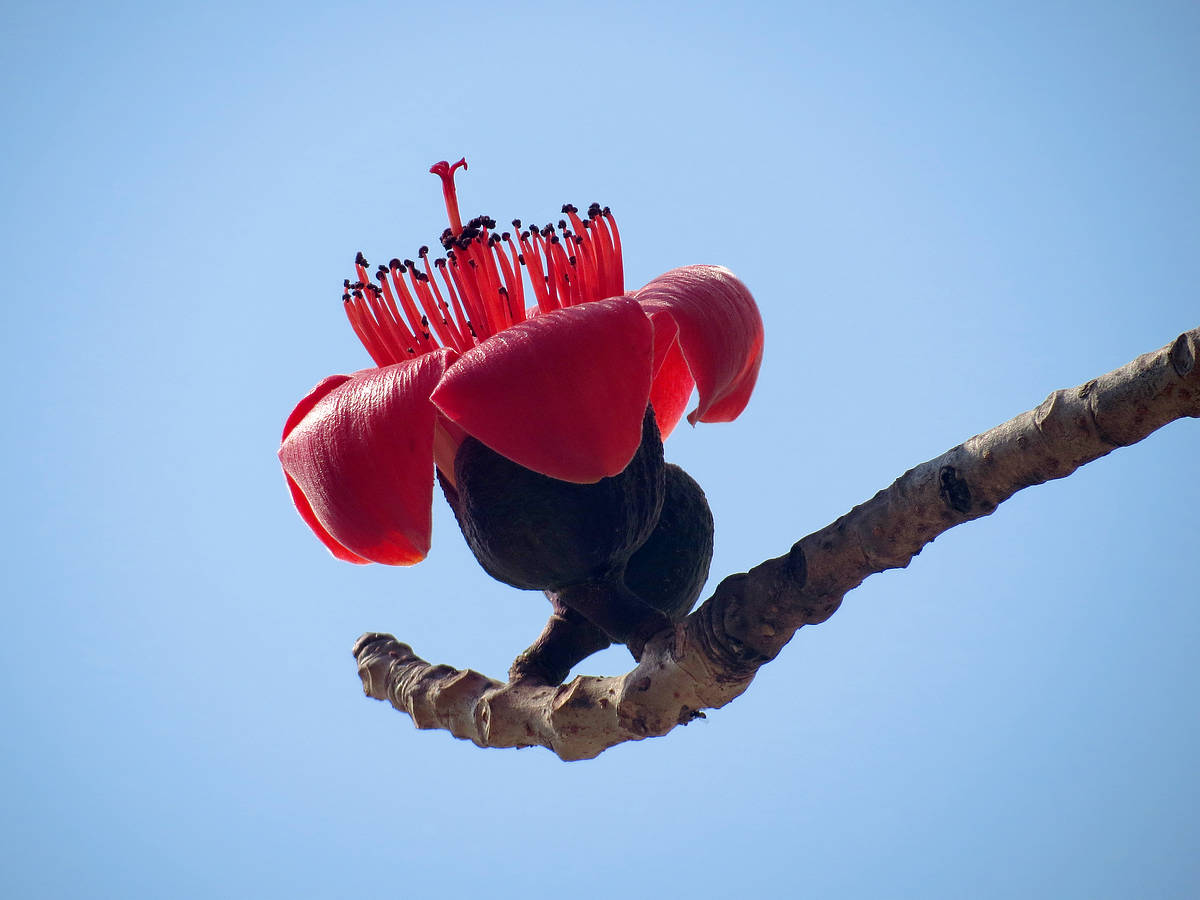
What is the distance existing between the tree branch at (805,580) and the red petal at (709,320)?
13 centimetres

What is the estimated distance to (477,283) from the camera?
0.81 meters

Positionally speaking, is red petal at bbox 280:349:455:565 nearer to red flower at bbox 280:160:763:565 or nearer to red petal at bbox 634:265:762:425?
red flower at bbox 280:160:763:565

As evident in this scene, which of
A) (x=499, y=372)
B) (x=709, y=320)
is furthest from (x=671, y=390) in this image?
(x=499, y=372)

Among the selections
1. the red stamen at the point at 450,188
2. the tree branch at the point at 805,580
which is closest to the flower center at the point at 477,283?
the red stamen at the point at 450,188

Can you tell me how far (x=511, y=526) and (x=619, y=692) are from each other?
150 mm

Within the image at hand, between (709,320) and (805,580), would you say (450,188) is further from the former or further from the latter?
(805,580)

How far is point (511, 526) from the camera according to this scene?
0.79 meters

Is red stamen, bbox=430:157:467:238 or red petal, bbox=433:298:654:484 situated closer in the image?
red petal, bbox=433:298:654:484

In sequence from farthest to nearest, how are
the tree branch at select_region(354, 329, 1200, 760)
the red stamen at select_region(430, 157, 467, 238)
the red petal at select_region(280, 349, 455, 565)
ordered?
the red stamen at select_region(430, 157, 467, 238) → the red petal at select_region(280, 349, 455, 565) → the tree branch at select_region(354, 329, 1200, 760)

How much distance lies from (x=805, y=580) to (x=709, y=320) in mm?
192

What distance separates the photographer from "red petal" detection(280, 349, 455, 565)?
708mm

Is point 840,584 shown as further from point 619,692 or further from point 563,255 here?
point 563,255

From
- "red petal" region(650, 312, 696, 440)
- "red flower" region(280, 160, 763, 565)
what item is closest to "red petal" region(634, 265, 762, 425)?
"red flower" region(280, 160, 763, 565)

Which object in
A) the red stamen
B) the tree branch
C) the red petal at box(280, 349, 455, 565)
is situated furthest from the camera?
the red stamen
